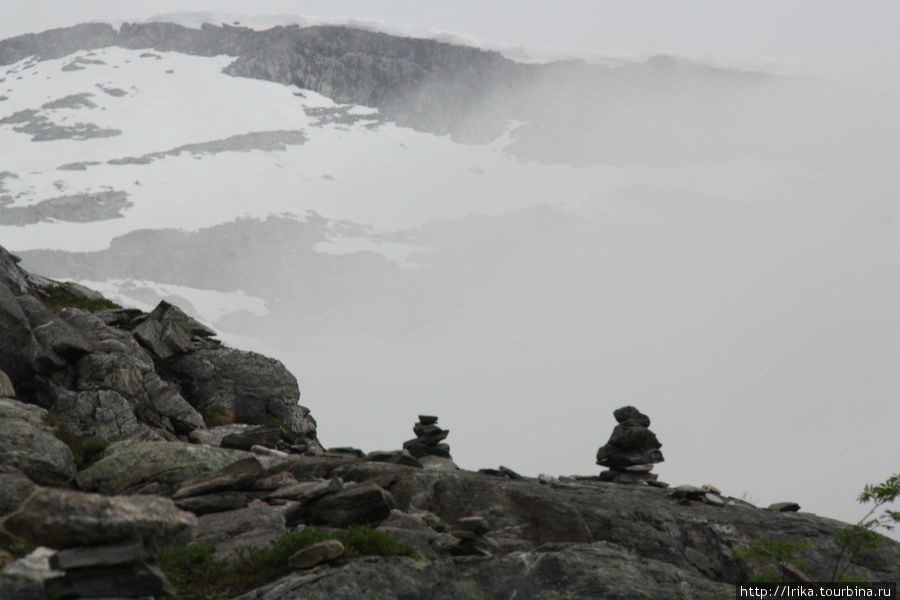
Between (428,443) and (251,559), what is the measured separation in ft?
57.9

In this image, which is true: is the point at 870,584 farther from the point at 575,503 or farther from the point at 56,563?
the point at 56,563

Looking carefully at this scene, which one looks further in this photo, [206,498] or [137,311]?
[137,311]

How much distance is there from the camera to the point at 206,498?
1711 cm

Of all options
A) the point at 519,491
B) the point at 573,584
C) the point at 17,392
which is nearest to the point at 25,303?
the point at 17,392

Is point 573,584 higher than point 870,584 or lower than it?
higher

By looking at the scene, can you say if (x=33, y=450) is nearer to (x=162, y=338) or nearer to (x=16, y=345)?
(x=16, y=345)

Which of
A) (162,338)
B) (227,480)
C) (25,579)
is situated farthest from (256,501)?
(162,338)

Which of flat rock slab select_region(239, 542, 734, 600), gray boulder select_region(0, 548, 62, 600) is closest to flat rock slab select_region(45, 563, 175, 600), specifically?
gray boulder select_region(0, 548, 62, 600)

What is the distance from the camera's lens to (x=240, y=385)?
33.6 meters

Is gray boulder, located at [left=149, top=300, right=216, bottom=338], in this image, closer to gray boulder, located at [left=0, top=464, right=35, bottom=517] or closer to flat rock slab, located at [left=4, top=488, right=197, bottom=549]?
gray boulder, located at [left=0, top=464, right=35, bottom=517]

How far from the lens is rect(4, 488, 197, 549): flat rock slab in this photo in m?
8.34

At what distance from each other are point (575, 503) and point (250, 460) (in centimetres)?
948

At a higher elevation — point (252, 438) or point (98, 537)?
point (98, 537)

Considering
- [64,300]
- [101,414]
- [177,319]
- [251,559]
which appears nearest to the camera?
[251,559]
